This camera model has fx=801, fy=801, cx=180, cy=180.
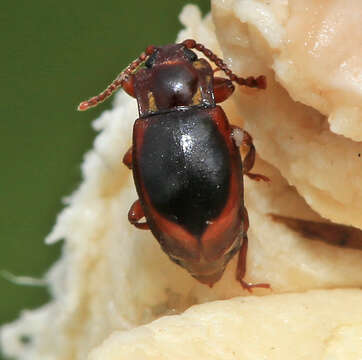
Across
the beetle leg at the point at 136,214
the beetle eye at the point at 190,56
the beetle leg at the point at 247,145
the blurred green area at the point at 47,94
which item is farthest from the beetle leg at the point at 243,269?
the blurred green area at the point at 47,94

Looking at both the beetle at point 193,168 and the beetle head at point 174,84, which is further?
the beetle head at point 174,84

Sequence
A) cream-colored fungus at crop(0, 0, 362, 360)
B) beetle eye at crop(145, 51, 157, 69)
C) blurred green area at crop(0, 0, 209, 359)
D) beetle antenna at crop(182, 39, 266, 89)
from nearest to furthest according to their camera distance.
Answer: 1. cream-colored fungus at crop(0, 0, 362, 360)
2. beetle antenna at crop(182, 39, 266, 89)
3. beetle eye at crop(145, 51, 157, 69)
4. blurred green area at crop(0, 0, 209, 359)

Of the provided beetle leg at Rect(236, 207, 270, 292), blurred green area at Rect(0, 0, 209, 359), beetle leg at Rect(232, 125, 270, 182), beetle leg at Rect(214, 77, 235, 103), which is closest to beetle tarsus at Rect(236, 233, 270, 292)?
beetle leg at Rect(236, 207, 270, 292)

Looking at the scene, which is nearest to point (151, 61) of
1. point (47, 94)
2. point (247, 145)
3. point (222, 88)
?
point (222, 88)

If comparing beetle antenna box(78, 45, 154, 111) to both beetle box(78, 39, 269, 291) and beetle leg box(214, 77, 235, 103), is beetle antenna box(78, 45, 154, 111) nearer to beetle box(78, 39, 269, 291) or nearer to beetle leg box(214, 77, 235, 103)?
beetle box(78, 39, 269, 291)

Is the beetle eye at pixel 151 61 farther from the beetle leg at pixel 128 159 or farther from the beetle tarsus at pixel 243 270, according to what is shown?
the beetle tarsus at pixel 243 270

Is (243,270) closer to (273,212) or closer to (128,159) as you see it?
(273,212)

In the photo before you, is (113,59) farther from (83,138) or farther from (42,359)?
(42,359)
